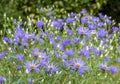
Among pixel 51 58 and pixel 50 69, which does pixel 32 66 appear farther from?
pixel 51 58

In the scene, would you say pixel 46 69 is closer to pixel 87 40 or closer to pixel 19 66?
pixel 19 66

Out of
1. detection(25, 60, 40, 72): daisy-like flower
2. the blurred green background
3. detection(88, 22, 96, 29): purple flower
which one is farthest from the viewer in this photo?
the blurred green background

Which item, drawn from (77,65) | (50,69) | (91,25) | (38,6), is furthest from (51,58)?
(38,6)

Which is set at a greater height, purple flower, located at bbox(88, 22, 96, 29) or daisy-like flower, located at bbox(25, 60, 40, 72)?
daisy-like flower, located at bbox(25, 60, 40, 72)

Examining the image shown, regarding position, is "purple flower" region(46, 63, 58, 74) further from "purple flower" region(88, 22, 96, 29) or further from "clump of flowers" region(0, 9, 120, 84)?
"purple flower" region(88, 22, 96, 29)

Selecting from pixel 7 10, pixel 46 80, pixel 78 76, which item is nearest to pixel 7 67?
pixel 46 80

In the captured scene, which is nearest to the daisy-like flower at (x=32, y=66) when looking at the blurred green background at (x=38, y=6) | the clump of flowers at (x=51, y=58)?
the clump of flowers at (x=51, y=58)

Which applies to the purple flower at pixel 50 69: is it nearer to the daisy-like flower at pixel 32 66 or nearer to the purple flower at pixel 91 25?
the daisy-like flower at pixel 32 66

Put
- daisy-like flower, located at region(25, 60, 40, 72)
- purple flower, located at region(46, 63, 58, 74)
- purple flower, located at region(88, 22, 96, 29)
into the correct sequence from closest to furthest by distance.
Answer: daisy-like flower, located at region(25, 60, 40, 72) → purple flower, located at region(46, 63, 58, 74) → purple flower, located at region(88, 22, 96, 29)

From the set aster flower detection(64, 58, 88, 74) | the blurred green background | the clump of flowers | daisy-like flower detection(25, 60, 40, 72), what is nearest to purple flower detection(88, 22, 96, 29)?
the clump of flowers

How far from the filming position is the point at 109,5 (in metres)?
8.90

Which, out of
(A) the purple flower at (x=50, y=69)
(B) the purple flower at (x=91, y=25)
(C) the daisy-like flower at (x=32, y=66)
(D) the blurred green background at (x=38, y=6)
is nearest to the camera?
(C) the daisy-like flower at (x=32, y=66)

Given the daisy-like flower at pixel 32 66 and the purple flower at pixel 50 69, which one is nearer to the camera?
the daisy-like flower at pixel 32 66

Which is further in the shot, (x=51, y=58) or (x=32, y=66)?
(x=51, y=58)
